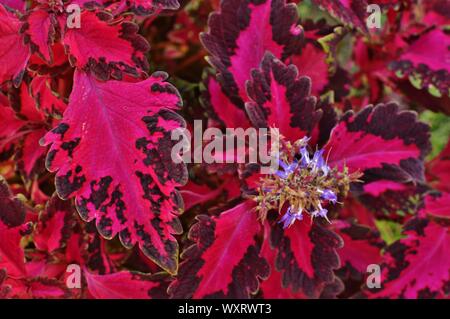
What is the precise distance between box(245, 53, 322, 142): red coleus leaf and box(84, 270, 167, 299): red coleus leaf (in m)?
0.29

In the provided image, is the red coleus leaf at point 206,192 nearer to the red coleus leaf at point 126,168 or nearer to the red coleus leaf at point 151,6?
the red coleus leaf at point 126,168

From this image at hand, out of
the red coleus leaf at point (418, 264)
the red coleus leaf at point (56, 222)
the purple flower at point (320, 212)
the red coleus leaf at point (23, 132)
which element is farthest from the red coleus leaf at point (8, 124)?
the red coleus leaf at point (418, 264)

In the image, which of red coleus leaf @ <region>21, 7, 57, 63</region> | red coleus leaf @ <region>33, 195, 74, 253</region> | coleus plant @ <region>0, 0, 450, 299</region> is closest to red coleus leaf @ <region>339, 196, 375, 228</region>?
coleus plant @ <region>0, 0, 450, 299</region>

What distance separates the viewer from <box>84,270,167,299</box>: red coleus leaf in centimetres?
89

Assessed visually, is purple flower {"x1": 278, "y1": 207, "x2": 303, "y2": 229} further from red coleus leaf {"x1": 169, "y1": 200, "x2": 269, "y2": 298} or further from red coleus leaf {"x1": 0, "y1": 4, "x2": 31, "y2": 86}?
red coleus leaf {"x1": 0, "y1": 4, "x2": 31, "y2": 86}

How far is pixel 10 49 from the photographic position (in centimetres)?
77

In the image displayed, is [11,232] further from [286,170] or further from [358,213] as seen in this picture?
[358,213]

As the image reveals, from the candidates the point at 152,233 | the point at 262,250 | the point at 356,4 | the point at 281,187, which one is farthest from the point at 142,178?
the point at 356,4

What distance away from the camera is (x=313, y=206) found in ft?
2.62

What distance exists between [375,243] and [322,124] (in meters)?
0.24

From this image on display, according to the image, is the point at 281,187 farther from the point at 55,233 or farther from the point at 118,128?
the point at 55,233

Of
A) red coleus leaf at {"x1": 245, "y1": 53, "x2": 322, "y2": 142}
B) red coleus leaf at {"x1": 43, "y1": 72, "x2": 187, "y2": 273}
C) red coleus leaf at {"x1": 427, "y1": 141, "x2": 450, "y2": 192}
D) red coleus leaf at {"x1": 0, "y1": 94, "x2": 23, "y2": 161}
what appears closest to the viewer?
red coleus leaf at {"x1": 43, "y1": 72, "x2": 187, "y2": 273}
